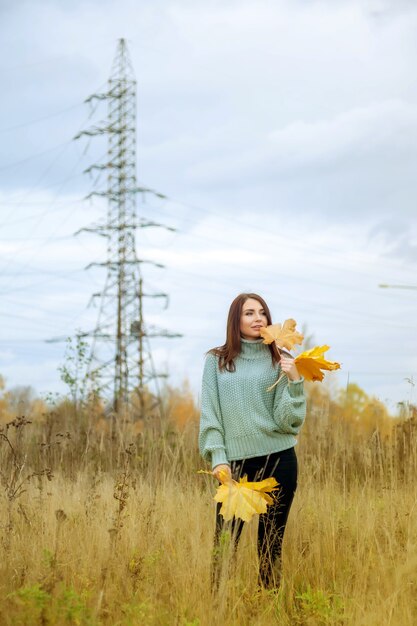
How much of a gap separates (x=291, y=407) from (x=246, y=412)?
247 mm

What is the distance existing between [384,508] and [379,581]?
5.76ft

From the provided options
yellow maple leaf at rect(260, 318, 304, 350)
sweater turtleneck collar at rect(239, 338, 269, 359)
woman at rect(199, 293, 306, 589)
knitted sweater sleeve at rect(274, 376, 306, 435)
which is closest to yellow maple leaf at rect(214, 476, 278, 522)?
woman at rect(199, 293, 306, 589)

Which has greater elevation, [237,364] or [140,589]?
[237,364]

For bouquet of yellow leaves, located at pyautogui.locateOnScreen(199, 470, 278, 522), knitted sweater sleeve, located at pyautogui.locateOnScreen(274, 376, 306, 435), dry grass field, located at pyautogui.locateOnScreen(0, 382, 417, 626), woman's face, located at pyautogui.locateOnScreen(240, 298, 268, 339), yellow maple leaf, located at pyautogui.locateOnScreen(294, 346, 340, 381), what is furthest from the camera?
woman's face, located at pyautogui.locateOnScreen(240, 298, 268, 339)

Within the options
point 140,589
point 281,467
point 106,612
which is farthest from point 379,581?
point 106,612

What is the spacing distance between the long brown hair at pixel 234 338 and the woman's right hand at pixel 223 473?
499mm

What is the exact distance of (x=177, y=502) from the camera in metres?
5.69

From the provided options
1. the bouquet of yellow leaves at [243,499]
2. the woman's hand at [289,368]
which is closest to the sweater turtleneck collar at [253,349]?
the woman's hand at [289,368]

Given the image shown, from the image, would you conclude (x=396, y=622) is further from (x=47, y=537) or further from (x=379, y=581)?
(x=47, y=537)

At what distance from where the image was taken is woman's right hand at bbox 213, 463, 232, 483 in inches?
146

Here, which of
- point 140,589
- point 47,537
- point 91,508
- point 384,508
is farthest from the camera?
point 384,508

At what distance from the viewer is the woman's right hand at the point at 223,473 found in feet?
12.2

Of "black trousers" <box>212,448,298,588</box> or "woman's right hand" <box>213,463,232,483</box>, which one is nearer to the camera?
"woman's right hand" <box>213,463,232,483</box>

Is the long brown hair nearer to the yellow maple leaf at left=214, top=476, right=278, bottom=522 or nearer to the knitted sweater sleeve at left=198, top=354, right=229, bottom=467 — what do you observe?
the knitted sweater sleeve at left=198, top=354, right=229, bottom=467
